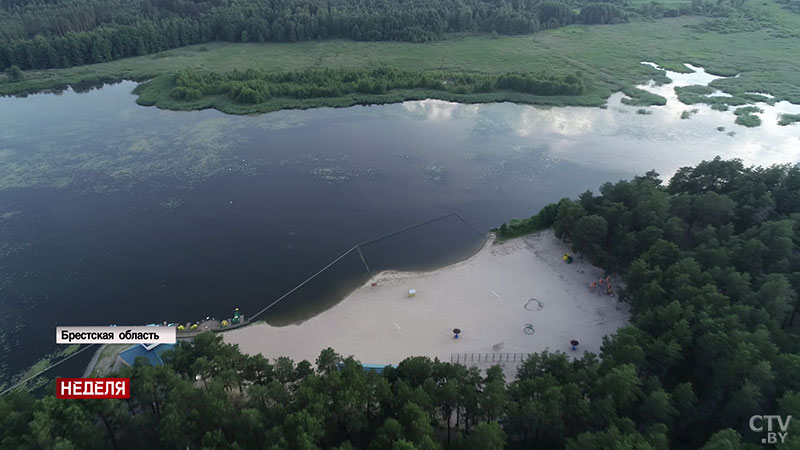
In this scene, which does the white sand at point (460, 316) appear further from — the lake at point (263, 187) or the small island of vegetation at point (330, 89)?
the small island of vegetation at point (330, 89)

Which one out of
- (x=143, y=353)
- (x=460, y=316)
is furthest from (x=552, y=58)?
(x=143, y=353)

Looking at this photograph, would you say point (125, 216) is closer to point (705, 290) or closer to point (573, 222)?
point (573, 222)

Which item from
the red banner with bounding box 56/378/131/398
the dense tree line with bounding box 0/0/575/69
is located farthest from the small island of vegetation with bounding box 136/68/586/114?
the red banner with bounding box 56/378/131/398

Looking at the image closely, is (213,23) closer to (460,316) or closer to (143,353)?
(143,353)

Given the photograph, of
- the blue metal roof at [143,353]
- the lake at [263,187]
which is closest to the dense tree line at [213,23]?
the lake at [263,187]

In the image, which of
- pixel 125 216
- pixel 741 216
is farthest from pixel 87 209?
pixel 741 216
